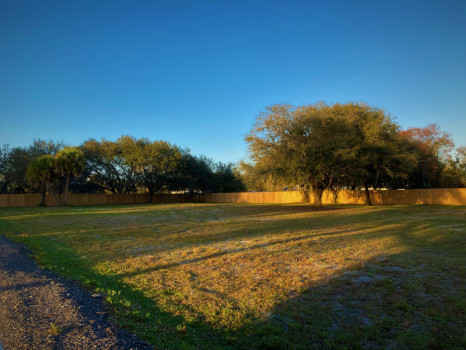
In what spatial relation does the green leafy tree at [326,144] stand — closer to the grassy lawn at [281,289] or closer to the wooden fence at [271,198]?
the wooden fence at [271,198]

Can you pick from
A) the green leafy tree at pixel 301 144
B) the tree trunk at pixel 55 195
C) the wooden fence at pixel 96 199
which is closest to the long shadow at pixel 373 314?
the green leafy tree at pixel 301 144

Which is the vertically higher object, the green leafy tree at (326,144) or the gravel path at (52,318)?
the green leafy tree at (326,144)

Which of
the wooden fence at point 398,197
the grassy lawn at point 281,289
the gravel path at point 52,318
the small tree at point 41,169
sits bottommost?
the grassy lawn at point 281,289

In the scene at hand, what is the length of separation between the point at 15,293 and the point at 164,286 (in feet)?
7.15

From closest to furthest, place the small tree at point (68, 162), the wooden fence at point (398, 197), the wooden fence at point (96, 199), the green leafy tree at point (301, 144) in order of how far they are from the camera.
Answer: the green leafy tree at point (301, 144), the wooden fence at point (398, 197), the small tree at point (68, 162), the wooden fence at point (96, 199)

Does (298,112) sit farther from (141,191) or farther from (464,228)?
(141,191)

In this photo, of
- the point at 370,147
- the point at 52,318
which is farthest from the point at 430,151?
the point at 52,318

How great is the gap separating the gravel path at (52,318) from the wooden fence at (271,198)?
87.8 feet

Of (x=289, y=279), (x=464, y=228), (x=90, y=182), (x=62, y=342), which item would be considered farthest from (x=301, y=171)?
(x=90, y=182)

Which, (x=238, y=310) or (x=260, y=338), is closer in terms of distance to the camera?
(x=260, y=338)

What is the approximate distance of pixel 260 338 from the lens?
321 cm

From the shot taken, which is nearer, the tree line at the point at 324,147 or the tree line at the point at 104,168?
the tree line at the point at 324,147

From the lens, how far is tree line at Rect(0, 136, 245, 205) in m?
32.3

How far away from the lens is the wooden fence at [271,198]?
87.3 feet
